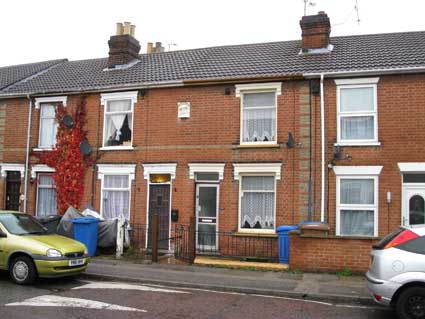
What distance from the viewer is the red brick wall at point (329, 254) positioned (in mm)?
10969

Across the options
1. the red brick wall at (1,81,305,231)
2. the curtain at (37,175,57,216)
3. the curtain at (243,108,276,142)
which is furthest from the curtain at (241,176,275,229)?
the curtain at (37,175,57,216)

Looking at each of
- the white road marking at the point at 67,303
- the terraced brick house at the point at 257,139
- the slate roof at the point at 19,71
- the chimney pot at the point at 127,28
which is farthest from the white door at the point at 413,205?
the slate roof at the point at 19,71

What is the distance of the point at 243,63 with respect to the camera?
1591 centimetres

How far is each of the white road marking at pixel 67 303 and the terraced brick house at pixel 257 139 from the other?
516cm

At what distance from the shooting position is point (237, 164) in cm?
1432

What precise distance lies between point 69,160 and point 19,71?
7.80 metres

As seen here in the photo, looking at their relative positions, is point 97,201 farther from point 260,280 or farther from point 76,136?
point 260,280

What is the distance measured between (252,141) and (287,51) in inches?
157

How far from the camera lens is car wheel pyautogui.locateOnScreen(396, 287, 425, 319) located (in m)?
7.21

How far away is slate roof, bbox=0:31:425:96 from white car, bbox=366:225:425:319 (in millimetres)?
6977

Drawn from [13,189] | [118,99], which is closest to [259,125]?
[118,99]

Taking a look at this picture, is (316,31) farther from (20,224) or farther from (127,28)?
(20,224)

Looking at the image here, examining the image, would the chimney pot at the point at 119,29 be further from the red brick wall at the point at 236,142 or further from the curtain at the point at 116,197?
the curtain at the point at 116,197

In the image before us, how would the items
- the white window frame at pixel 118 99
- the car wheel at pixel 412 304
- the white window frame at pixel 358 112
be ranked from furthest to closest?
the white window frame at pixel 118 99, the white window frame at pixel 358 112, the car wheel at pixel 412 304
